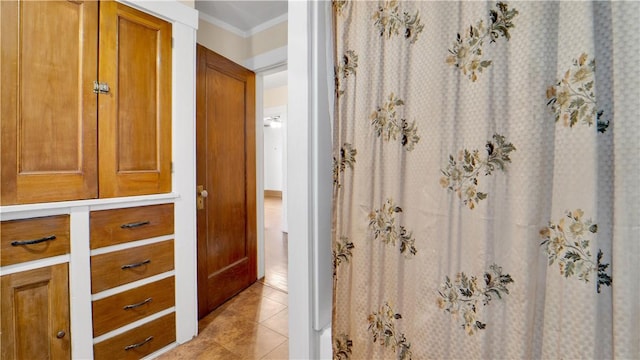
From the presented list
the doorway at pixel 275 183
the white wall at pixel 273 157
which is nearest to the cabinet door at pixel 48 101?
the doorway at pixel 275 183

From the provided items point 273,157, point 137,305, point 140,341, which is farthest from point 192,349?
point 273,157

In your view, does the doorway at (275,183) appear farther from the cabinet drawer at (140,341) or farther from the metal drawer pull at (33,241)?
the metal drawer pull at (33,241)

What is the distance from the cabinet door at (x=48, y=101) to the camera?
46.0 inches

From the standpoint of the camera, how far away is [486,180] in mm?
691

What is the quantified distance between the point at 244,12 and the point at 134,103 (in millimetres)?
1402

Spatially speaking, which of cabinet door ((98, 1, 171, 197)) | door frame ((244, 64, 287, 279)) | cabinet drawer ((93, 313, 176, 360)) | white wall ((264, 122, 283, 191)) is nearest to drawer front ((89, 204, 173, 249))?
cabinet door ((98, 1, 171, 197))

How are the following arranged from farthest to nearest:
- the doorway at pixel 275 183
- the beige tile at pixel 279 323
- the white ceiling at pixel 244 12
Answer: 1. the doorway at pixel 275 183
2. the white ceiling at pixel 244 12
3. the beige tile at pixel 279 323

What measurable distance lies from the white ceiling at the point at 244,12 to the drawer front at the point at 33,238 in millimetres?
1926

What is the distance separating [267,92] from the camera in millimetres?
5395

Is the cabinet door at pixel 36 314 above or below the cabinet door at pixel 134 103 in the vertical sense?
below

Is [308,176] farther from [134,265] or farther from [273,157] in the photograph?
[273,157]

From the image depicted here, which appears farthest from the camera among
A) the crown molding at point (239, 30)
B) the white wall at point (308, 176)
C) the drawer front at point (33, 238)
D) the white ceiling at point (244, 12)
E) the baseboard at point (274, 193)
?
the baseboard at point (274, 193)

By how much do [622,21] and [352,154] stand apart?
67cm

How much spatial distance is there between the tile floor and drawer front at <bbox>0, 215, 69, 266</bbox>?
901mm
